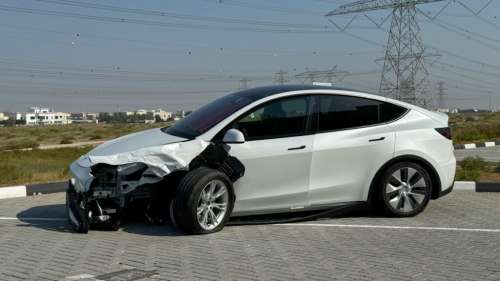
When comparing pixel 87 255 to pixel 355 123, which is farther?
pixel 355 123

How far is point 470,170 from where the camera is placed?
13.0 metres

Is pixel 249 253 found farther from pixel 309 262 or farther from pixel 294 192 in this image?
pixel 294 192

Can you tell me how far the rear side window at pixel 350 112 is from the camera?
7395 millimetres

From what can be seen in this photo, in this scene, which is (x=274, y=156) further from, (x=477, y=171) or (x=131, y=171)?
(x=477, y=171)

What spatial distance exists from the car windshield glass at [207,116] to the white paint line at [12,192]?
3.91 m

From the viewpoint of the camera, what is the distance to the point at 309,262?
5.41m

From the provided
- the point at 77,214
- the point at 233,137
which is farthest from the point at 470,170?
the point at 77,214

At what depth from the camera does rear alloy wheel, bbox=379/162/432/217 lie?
7.50 meters

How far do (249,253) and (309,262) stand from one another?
641 millimetres

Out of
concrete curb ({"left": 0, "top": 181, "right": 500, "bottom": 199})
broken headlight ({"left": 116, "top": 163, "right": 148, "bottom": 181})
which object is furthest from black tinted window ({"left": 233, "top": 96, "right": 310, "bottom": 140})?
concrete curb ({"left": 0, "top": 181, "right": 500, "bottom": 199})

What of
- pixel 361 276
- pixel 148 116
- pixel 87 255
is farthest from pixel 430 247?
pixel 148 116

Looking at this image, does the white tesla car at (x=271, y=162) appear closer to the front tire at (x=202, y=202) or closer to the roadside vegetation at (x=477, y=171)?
the front tire at (x=202, y=202)

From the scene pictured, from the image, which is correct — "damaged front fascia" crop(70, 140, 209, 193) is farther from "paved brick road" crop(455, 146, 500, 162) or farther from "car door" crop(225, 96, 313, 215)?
"paved brick road" crop(455, 146, 500, 162)

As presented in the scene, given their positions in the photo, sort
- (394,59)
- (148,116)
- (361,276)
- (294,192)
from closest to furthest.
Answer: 1. (361,276)
2. (294,192)
3. (394,59)
4. (148,116)
